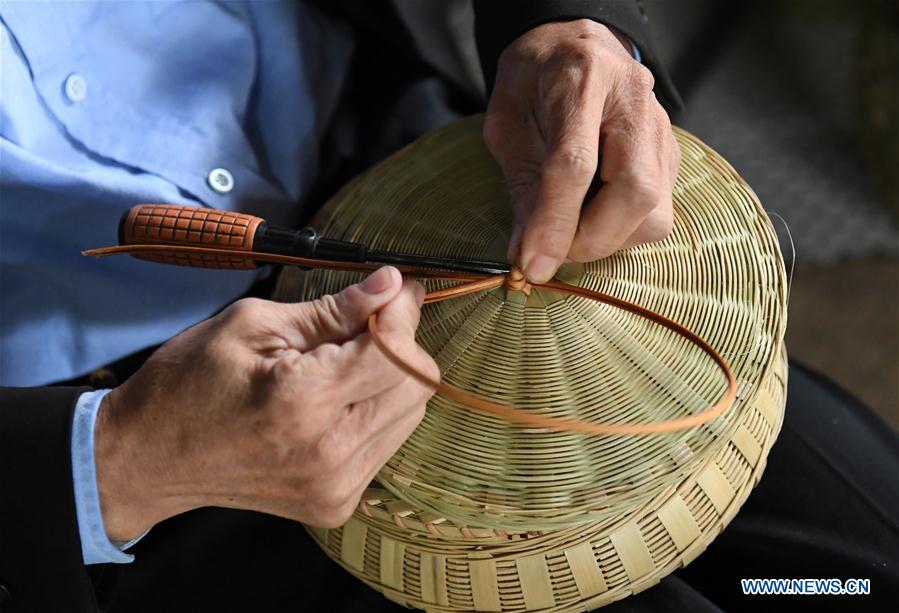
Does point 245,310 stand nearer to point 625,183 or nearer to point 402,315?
point 402,315

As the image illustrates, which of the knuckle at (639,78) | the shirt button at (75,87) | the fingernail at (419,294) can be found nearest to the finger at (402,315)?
the fingernail at (419,294)

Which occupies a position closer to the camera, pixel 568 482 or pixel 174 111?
pixel 568 482

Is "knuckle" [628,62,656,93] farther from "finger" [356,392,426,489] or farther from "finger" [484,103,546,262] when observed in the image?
"finger" [356,392,426,489]

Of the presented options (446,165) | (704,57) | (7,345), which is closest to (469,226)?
(446,165)

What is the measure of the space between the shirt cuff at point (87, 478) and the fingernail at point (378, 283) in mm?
213

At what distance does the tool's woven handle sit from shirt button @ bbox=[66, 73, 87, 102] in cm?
16

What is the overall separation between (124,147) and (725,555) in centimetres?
69

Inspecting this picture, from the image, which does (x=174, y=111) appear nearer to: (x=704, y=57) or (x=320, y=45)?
(x=320, y=45)

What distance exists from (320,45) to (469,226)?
300 millimetres

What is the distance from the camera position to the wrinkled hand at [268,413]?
0.55 meters

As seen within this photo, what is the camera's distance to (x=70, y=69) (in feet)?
2.43

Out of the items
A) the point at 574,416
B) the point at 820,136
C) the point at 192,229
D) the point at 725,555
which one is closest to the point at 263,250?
the point at 192,229

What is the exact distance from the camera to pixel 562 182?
0.60 metres

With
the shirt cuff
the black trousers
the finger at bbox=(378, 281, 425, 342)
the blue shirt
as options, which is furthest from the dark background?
the shirt cuff
